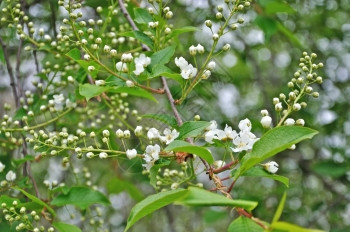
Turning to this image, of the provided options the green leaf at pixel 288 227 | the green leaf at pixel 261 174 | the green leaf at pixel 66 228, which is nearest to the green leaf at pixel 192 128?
the green leaf at pixel 261 174

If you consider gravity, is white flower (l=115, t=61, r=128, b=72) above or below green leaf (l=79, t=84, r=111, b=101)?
above

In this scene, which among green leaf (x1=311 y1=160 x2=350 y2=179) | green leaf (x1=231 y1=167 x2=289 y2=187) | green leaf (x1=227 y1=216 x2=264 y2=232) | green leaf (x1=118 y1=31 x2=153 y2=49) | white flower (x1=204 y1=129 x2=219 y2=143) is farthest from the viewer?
green leaf (x1=311 y1=160 x2=350 y2=179)

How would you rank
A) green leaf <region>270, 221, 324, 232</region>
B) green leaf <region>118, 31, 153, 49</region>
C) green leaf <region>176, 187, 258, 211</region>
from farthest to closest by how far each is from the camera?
green leaf <region>118, 31, 153, 49</region> < green leaf <region>176, 187, 258, 211</region> < green leaf <region>270, 221, 324, 232</region>

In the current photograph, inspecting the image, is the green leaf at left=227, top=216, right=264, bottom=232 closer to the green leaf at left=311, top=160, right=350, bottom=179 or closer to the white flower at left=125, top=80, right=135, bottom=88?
the white flower at left=125, top=80, right=135, bottom=88

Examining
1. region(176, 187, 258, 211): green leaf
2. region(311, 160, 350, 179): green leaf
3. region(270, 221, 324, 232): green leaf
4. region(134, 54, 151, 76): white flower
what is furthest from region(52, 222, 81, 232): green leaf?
region(311, 160, 350, 179): green leaf

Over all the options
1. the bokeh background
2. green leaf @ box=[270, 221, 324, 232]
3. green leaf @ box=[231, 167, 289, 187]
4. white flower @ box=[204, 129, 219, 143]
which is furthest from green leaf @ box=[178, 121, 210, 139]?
the bokeh background

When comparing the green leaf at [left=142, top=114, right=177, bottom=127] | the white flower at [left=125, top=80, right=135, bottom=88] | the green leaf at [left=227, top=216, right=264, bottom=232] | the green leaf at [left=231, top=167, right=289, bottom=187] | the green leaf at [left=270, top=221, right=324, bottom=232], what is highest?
the green leaf at [left=270, top=221, right=324, bottom=232]

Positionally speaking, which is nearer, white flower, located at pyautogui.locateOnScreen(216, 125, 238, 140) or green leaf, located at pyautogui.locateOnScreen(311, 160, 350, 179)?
white flower, located at pyautogui.locateOnScreen(216, 125, 238, 140)
